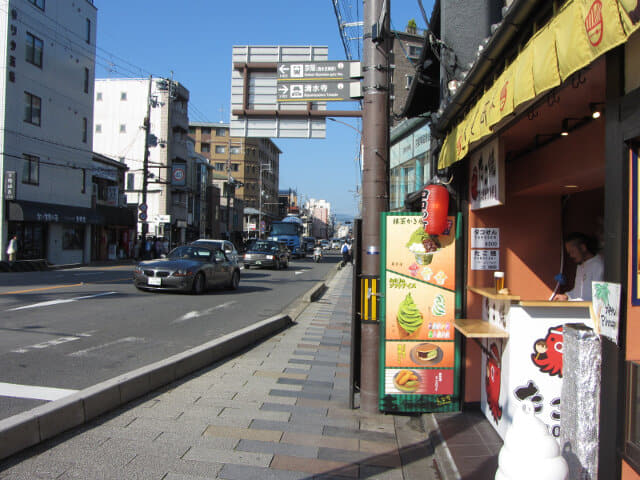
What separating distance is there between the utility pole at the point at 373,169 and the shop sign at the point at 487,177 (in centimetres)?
90

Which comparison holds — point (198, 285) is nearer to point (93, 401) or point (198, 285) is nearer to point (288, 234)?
point (93, 401)

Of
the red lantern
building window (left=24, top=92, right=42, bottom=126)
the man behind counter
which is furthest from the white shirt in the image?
building window (left=24, top=92, right=42, bottom=126)

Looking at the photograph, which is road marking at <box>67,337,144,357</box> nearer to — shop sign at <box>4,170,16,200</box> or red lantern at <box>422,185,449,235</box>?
red lantern at <box>422,185,449,235</box>

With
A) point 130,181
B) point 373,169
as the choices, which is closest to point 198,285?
point 373,169

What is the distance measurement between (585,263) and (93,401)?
4.56 metres

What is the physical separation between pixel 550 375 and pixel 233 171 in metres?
87.6

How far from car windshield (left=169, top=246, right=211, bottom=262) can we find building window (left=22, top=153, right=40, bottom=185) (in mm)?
14765

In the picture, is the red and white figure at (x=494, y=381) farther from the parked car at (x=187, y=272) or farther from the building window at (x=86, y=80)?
the building window at (x=86, y=80)

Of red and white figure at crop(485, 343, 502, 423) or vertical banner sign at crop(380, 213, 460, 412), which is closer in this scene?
red and white figure at crop(485, 343, 502, 423)

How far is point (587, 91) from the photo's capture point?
3.48m

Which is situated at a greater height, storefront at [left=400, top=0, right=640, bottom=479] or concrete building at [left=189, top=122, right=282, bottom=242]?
concrete building at [left=189, top=122, right=282, bottom=242]

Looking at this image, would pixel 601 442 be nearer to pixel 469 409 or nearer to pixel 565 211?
pixel 469 409

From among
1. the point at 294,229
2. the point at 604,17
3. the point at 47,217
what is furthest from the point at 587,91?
the point at 294,229

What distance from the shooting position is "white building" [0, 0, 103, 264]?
24797 mm
